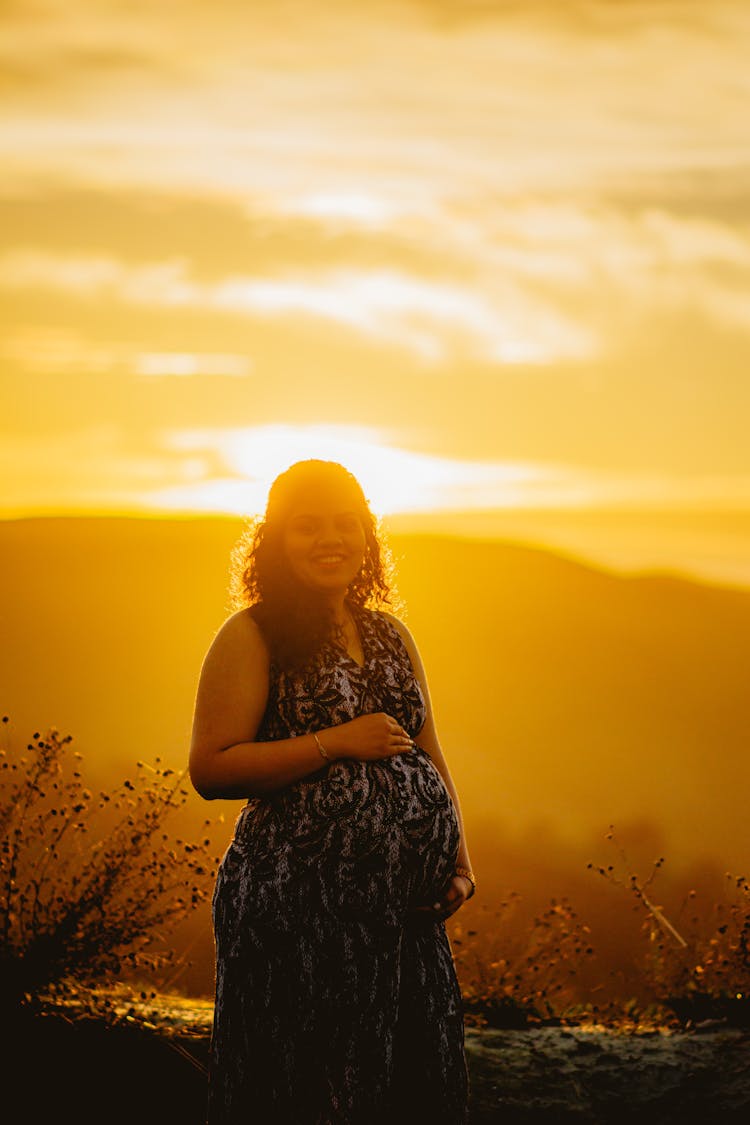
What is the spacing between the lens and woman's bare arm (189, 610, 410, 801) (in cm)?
348

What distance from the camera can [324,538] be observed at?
12.2 feet

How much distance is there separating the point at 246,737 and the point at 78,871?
240cm

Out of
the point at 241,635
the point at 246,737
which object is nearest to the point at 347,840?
the point at 246,737

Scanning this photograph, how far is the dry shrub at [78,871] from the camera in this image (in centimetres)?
549

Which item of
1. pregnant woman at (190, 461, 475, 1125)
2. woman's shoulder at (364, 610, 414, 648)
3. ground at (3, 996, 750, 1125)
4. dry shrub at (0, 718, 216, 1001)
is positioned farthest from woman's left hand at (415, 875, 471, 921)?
dry shrub at (0, 718, 216, 1001)

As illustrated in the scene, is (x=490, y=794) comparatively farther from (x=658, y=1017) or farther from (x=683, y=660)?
(x=658, y=1017)

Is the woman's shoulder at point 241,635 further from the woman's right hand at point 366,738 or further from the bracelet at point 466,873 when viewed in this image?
the bracelet at point 466,873

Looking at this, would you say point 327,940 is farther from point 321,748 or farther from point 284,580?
point 284,580

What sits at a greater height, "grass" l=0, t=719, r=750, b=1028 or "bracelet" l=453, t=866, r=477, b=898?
"bracelet" l=453, t=866, r=477, b=898

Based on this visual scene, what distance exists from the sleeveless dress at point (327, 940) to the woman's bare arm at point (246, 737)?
0.25 feet

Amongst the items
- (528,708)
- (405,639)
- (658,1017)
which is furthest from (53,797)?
(528,708)

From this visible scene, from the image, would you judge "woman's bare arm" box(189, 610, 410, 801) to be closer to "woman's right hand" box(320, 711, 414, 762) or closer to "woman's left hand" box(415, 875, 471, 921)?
"woman's right hand" box(320, 711, 414, 762)

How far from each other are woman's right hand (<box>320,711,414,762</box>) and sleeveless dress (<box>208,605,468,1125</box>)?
7 centimetres

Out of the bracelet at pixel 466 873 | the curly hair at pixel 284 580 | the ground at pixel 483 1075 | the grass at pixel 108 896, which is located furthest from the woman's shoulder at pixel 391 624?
the ground at pixel 483 1075
